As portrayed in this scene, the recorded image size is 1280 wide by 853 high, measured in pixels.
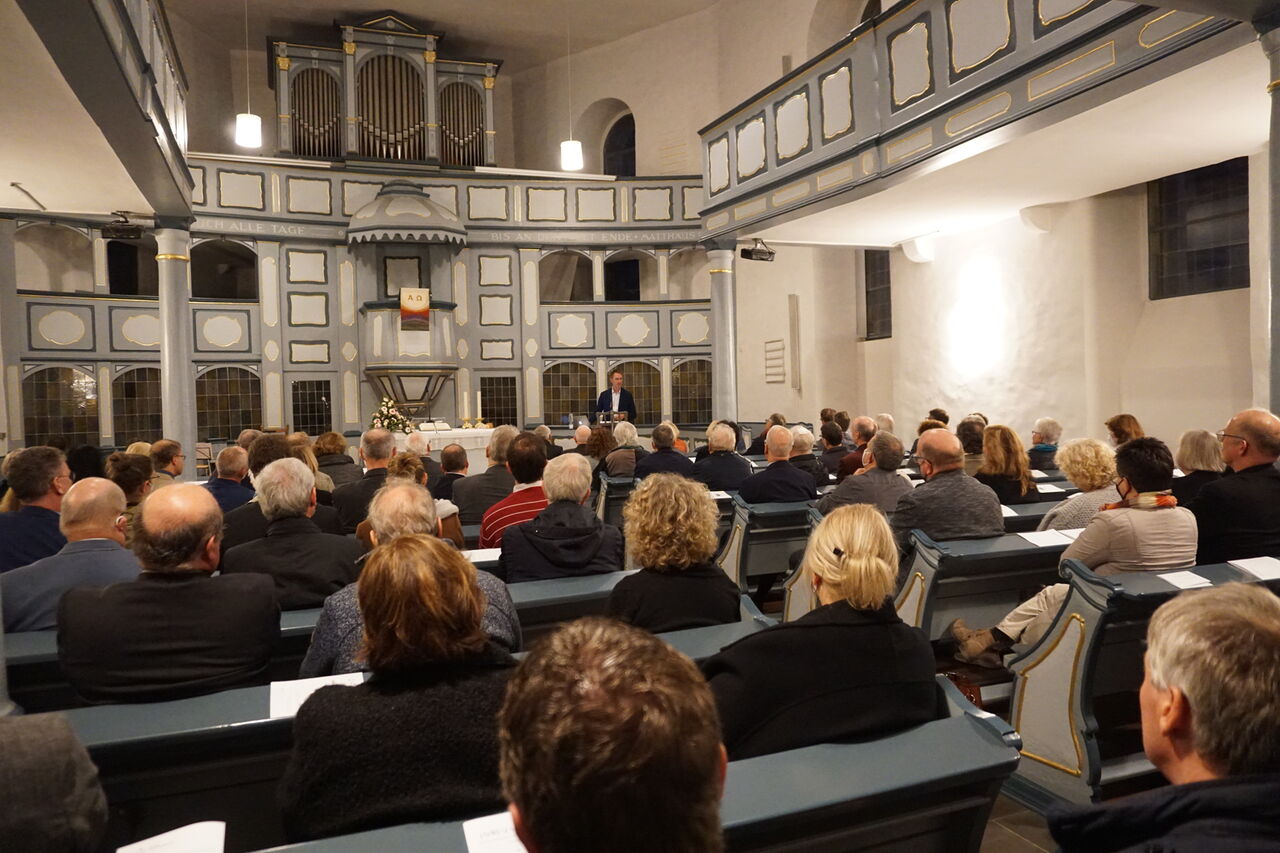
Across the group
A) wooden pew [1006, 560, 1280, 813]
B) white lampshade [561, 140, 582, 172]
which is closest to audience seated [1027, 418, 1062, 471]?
wooden pew [1006, 560, 1280, 813]

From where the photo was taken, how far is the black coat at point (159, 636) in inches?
90.3

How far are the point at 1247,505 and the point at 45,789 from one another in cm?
390

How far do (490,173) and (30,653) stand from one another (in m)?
13.0

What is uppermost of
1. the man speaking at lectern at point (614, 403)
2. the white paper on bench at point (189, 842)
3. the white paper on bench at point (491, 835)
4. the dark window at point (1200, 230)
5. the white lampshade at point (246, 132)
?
the white lampshade at point (246, 132)

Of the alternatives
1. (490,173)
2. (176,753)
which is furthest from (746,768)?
(490,173)

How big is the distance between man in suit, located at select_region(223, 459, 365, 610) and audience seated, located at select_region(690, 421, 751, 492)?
3454mm

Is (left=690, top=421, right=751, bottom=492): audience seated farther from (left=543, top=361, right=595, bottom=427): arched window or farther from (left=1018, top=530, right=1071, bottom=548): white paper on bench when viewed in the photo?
(left=543, top=361, right=595, bottom=427): arched window

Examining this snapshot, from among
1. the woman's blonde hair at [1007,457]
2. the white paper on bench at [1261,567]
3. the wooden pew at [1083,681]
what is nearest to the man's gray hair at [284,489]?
the wooden pew at [1083,681]

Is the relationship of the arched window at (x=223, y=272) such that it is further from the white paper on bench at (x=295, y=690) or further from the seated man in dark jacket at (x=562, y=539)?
the white paper on bench at (x=295, y=690)

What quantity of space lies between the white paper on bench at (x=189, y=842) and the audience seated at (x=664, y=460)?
4.80m

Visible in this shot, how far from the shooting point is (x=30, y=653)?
260 cm

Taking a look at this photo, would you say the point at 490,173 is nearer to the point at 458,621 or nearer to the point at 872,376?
the point at 872,376

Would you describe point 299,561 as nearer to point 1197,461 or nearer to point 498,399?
point 1197,461

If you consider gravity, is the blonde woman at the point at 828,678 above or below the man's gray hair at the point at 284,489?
below
